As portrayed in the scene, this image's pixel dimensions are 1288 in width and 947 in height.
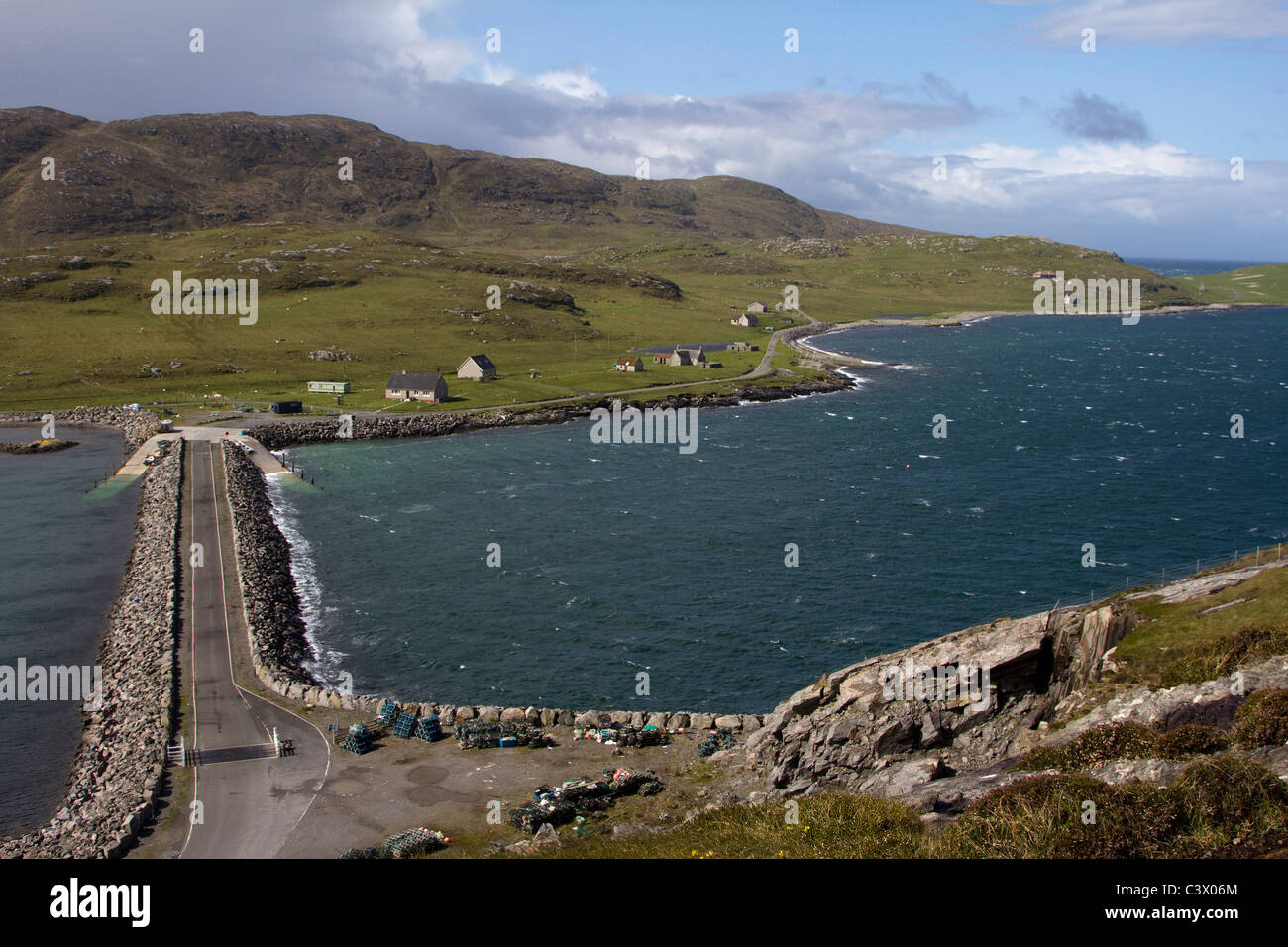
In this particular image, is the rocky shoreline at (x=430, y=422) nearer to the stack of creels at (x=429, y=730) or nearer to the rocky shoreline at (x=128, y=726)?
the rocky shoreline at (x=128, y=726)

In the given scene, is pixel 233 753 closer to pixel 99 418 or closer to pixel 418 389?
pixel 418 389

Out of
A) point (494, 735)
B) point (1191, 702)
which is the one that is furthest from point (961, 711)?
point (494, 735)

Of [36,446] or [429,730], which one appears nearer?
[429,730]

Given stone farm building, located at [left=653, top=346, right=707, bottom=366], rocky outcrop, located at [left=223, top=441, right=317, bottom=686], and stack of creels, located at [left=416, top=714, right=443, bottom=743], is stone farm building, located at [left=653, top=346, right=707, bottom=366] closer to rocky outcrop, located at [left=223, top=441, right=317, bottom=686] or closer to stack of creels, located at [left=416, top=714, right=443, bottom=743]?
rocky outcrop, located at [left=223, top=441, right=317, bottom=686]

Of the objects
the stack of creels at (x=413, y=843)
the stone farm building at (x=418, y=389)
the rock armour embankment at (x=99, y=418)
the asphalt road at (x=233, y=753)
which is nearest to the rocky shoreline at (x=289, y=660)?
the asphalt road at (x=233, y=753)

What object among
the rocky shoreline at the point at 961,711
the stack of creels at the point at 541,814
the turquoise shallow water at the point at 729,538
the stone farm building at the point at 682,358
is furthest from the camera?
the stone farm building at the point at 682,358

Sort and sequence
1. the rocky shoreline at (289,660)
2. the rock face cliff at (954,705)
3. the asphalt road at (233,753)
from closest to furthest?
the rock face cliff at (954,705)
the asphalt road at (233,753)
the rocky shoreline at (289,660)

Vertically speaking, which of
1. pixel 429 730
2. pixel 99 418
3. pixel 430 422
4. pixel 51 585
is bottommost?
pixel 429 730
